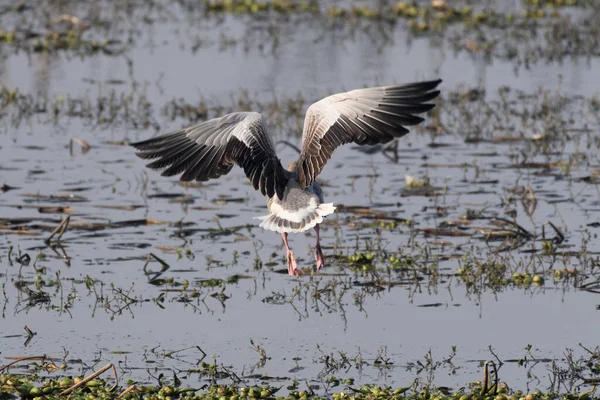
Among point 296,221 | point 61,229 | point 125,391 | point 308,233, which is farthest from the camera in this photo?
point 308,233

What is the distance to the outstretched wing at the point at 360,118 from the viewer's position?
9.10 metres

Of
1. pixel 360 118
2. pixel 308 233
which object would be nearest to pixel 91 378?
pixel 360 118

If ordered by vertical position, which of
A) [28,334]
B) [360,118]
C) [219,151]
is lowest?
[28,334]

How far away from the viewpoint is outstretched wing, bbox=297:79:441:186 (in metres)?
9.10

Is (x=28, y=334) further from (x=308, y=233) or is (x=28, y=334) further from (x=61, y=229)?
(x=308, y=233)

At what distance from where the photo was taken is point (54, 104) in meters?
16.2

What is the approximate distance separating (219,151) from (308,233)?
2537 millimetres

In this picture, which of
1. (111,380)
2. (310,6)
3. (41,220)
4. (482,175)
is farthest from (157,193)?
(310,6)

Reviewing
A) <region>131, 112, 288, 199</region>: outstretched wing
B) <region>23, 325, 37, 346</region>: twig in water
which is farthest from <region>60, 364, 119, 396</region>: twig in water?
<region>131, 112, 288, 199</region>: outstretched wing

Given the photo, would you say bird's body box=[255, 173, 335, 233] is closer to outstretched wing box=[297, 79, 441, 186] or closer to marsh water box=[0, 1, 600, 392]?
outstretched wing box=[297, 79, 441, 186]

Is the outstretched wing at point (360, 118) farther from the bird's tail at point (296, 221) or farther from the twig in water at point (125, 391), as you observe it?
the twig in water at point (125, 391)

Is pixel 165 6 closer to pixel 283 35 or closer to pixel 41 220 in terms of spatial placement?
pixel 283 35

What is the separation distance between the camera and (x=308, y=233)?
11.9 m

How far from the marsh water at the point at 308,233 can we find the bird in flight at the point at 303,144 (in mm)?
730
